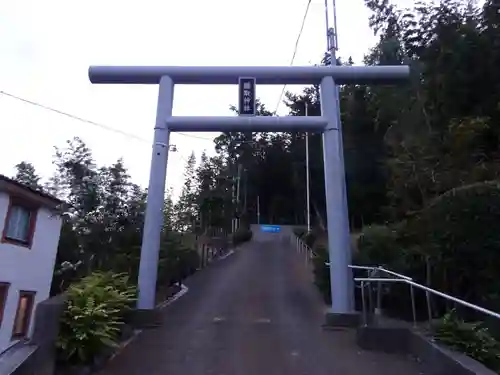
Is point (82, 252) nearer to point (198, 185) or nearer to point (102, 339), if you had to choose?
point (102, 339)

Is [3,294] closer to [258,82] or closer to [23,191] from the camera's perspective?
[23,191]

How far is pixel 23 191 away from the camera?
31.9 feet

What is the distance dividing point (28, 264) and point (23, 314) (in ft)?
3.52

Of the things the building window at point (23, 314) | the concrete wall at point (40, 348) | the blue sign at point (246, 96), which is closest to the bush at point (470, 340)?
the concrete wall at point (40, 348)

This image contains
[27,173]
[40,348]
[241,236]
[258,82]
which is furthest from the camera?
[241,236]

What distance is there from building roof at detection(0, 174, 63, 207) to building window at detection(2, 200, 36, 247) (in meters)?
0.33

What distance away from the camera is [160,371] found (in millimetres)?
5715

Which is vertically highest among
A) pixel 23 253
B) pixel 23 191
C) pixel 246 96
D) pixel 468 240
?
pixel 246 96

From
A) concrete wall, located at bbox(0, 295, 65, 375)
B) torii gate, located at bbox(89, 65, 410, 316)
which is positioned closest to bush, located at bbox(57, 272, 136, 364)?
concrete wall, located at bbox(0, 295, 65, 375)

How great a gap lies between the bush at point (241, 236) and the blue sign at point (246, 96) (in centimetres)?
2998

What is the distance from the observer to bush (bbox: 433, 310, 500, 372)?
536 cm

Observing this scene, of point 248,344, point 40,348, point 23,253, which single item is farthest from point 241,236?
point 40,348

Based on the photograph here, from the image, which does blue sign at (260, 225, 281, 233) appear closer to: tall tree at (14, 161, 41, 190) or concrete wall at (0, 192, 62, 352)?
tall tree at (14, 161, 41, 190)

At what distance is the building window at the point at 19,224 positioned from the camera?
32.0ft
